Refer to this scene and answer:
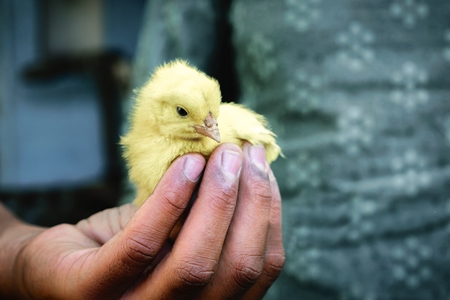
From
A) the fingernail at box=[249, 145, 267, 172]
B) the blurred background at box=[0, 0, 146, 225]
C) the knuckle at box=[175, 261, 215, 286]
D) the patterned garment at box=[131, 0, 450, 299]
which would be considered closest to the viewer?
the knuckle at box=[175, 261, 215, 286]

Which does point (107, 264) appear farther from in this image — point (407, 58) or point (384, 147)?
point (407, 58)

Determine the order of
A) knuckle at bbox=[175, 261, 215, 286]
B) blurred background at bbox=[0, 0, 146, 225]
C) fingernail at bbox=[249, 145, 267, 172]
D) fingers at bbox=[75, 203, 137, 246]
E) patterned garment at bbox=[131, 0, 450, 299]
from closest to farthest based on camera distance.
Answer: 1. knuckle at bbox=[175, 261, 215, 286]
2. fingernail at bbox=[249, 145, 267, 172]
3. fingers at bbox=[75, 203, 137, 246]
4. patterned garment at bbox=[131, 0, 450, 299]
5. blurred background at bbox=[0, 0, 146, 225]

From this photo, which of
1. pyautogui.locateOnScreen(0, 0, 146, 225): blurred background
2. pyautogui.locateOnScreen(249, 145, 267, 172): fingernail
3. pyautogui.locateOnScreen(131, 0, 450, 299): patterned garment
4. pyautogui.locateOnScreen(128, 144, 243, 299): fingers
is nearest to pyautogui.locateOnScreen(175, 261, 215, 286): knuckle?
pyautogui.locateOnScreen(128, 144, 243, 299): fingers

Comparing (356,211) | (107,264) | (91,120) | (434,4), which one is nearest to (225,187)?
(107,264)

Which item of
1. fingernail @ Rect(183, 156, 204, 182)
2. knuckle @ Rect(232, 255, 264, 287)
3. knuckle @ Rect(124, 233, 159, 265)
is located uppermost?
fingernail @ Rect(183, 156, 204, 182)

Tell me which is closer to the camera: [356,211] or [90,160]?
[356,211]

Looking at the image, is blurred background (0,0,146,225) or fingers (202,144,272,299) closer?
fingers (202,144,272,299)

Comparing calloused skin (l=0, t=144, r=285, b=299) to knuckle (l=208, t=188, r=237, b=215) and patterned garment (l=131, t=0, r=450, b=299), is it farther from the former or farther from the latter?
patterned garment (l=131, t=0, r=450, b=299)

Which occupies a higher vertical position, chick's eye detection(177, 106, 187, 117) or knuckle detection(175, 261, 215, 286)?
chick's eye detection(177, 106, 187, 117)

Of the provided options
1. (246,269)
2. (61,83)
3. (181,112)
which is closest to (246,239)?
(246,269)
